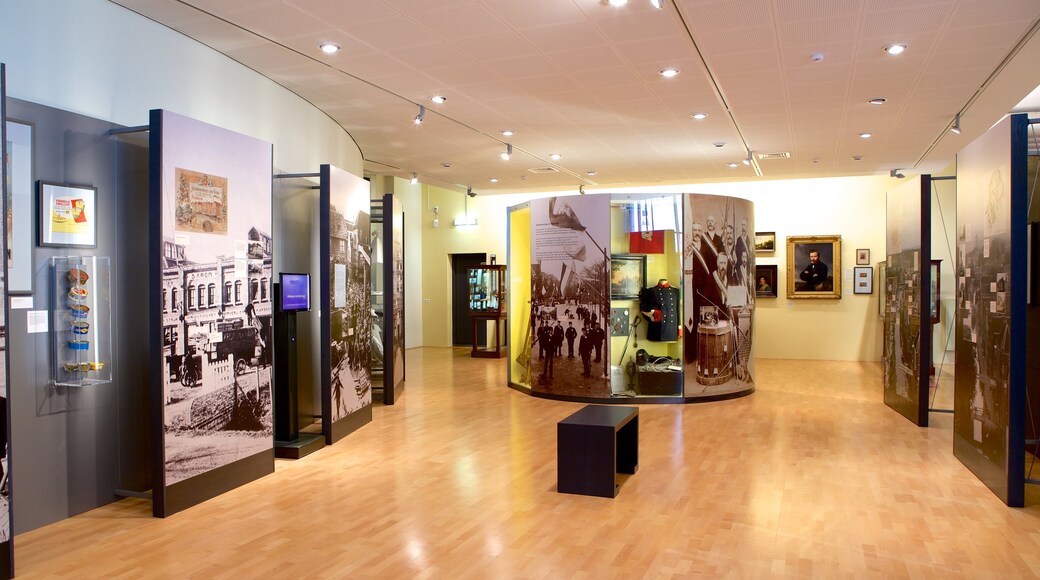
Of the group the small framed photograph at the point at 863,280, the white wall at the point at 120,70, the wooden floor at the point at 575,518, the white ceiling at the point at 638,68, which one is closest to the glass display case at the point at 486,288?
the white ceiling at the point at 638,68

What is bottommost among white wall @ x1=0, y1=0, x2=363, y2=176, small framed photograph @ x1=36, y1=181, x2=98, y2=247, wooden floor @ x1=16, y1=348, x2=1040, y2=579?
wooden floor @ x1=16, y1=348, x2=1040, y2=579

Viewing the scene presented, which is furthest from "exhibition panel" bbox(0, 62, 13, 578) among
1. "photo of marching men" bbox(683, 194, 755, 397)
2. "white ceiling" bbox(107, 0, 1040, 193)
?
"photo of marching men" bbox(683, 194, 755, 397)

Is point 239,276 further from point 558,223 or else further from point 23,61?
point 558,223

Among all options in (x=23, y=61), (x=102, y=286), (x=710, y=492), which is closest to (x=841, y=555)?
(x=710, y=492)

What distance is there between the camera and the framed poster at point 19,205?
15.0ft

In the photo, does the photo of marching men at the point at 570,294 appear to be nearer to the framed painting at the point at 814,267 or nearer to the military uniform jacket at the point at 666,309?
the military uniform jacket at the point at 666,309

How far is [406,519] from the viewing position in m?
4.98

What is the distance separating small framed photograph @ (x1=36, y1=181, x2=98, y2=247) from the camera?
4809mm

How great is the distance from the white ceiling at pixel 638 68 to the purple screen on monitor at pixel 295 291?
6.82 ft

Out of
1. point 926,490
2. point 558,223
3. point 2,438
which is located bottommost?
point 926,490

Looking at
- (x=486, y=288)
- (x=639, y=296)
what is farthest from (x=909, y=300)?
(x=486, y=288)

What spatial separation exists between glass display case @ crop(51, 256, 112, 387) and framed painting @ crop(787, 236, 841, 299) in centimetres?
1326

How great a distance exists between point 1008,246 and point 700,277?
4.67 meters

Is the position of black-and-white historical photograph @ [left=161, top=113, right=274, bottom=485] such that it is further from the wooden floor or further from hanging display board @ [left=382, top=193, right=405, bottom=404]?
hanging display board @ [left=382, top=193, right=405, bottom=404]
